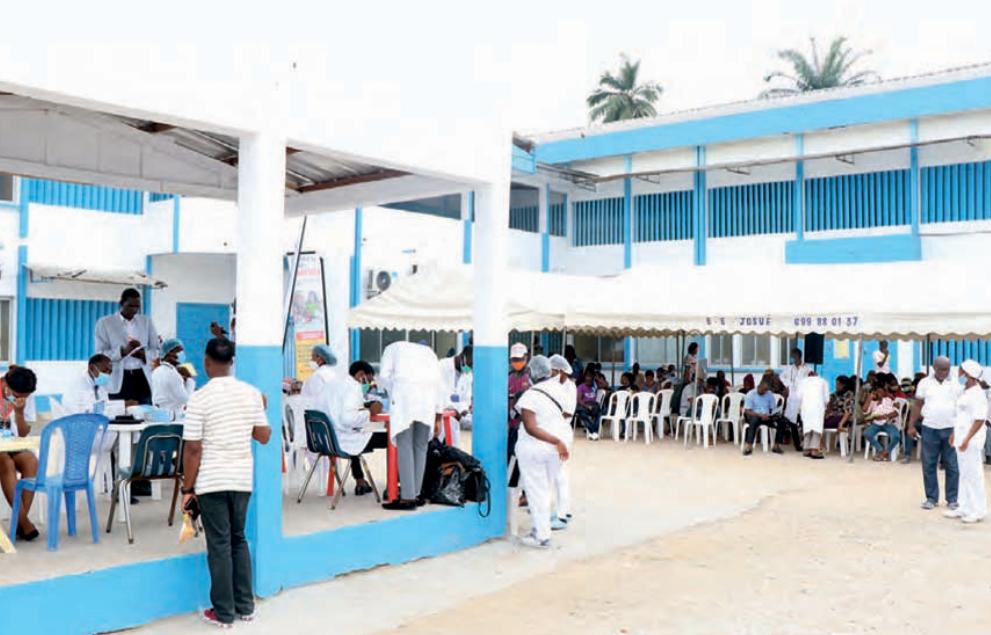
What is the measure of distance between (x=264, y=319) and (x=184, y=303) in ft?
41.3

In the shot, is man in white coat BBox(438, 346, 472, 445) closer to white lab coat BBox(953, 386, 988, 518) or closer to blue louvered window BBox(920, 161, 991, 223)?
white lab coat BBox(953, 386, 988, 518)

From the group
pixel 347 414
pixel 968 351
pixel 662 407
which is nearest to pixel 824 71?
pixel 968 351

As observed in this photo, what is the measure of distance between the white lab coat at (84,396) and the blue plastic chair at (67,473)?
1.16 meters

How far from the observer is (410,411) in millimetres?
7445

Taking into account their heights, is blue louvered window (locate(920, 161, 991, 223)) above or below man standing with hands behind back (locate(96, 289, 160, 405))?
above

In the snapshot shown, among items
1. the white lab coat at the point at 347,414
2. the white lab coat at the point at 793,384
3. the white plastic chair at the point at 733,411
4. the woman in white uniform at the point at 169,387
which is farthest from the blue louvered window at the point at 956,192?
the woman in white uniform at the point at 169,387

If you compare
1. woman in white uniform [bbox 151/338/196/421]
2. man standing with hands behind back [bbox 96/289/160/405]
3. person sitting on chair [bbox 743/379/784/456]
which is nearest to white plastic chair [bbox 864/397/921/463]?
person sitting on chair [bbox 743/379/784/456]

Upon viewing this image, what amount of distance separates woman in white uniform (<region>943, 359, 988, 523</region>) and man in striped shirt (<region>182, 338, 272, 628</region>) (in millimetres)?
6443

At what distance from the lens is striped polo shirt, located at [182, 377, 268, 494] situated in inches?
209

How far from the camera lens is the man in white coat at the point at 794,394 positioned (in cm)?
1453

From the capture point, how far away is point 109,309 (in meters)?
16.4

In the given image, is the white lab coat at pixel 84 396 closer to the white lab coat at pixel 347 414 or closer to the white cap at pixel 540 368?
the white lab coat at pixel 347 414

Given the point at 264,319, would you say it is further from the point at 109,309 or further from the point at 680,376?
Answer: the point at 680,376

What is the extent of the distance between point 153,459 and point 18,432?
989 mm
